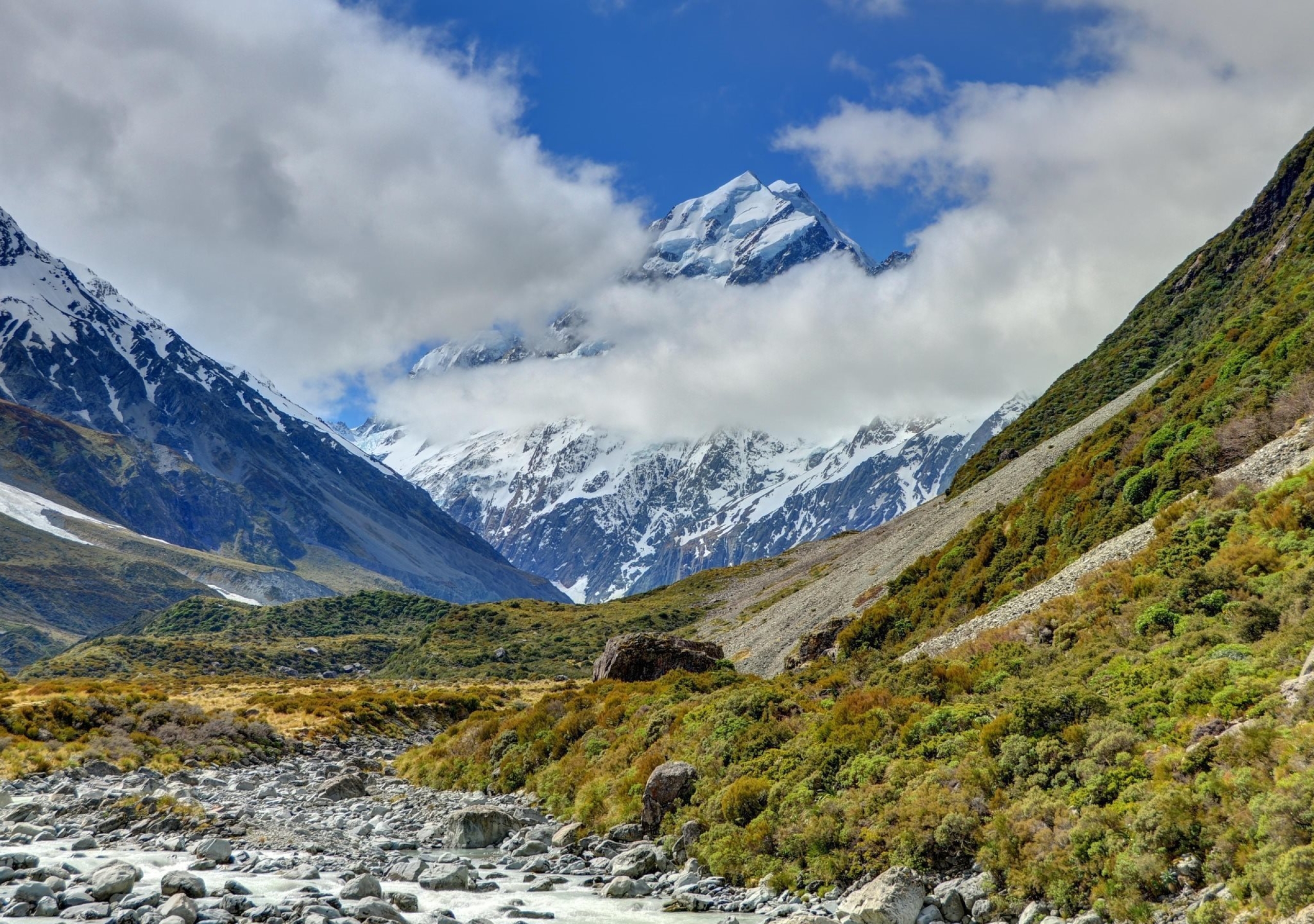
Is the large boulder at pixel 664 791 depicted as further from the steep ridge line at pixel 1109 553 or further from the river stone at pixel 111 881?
the river stone at pixel 111 881

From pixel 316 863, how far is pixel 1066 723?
17.5m

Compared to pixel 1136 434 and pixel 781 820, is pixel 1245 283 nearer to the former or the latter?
pixel 1136 434

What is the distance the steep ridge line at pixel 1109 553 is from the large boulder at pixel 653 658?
2096 centimetres

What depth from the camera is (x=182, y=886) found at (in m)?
16.5

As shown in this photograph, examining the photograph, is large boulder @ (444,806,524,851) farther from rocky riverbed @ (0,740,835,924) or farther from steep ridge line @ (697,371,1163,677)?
steep ridge line @ (697,371,1163,677)

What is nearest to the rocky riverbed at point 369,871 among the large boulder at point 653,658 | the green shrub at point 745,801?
the green shrub at point 745,801

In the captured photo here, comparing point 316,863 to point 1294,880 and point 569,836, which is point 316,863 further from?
point 1294,880

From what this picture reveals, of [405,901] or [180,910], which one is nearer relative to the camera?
[180,910]

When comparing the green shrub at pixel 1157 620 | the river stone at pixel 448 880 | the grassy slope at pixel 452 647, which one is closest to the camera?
the river stone at pixel 448 880

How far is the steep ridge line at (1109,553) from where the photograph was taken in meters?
25.0

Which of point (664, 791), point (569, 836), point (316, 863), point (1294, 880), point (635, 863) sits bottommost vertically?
point (1294, 880)

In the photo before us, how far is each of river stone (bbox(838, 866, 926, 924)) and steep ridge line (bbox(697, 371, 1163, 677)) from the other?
3592 cm

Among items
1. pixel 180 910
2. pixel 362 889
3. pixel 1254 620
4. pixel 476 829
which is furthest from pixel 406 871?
pixel 1254 620

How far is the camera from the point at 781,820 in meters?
19.8
